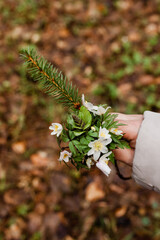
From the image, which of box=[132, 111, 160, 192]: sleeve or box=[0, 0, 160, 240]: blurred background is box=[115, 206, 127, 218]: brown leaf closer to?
box=[0, 0, 160, 240]: blurred background

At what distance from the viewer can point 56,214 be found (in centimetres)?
215

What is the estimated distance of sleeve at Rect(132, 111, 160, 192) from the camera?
4.39ft

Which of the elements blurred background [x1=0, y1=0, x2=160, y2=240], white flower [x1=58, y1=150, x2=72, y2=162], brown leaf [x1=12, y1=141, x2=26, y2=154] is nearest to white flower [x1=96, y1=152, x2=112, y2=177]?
white flower [x1=58, y1=150, x2=72, y2=162]

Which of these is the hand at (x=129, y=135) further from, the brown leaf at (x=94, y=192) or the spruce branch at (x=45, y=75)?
the brown leaf at (x=94, y=192)

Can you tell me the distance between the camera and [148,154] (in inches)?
53.0

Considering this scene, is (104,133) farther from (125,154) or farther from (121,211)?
(121,211)

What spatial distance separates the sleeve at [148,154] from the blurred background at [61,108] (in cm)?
74

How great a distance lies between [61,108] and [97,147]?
1.60 m

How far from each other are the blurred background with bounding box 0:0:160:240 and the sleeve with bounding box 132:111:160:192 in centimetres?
74

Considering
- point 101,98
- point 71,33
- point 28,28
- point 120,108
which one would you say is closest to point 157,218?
point 120,108

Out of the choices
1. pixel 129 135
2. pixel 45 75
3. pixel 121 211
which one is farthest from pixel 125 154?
pixel 121 211

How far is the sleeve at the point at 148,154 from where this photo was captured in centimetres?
134

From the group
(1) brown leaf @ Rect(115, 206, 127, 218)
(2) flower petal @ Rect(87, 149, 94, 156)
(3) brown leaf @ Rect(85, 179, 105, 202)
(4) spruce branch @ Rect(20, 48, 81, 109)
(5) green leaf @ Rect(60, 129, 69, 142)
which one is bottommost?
(1) brown leaf @ Rect(115, 206, 127, 218)

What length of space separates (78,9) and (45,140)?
205 centimetres
